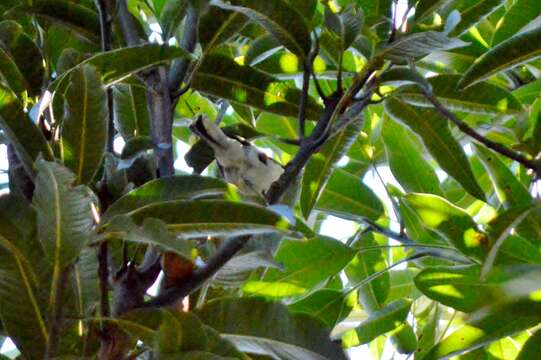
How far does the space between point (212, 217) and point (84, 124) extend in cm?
16

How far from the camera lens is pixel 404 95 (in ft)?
3.27

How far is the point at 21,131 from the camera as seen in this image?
0.77m

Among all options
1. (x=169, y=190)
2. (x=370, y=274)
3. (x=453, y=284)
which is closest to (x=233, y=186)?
(x=169, y=190)

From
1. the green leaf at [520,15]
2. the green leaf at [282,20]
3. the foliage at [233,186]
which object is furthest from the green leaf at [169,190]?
the green leaf at [520,15]

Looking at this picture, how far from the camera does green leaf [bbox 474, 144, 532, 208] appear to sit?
1.04m

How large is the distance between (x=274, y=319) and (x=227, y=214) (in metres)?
0.13

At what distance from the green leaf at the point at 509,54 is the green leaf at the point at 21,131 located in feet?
1.52

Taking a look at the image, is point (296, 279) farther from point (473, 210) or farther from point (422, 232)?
point (473, 210)

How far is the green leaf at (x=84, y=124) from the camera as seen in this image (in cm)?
77

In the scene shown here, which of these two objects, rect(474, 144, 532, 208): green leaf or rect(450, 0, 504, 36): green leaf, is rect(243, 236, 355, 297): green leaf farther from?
rect(450, 0, 504, 36): green leaf

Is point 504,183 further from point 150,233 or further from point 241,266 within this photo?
point 150,233

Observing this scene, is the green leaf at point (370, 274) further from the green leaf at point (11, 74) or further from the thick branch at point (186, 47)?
the green leaf at point (11, 74)

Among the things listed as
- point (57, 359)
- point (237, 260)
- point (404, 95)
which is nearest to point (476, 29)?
point (404, 95)

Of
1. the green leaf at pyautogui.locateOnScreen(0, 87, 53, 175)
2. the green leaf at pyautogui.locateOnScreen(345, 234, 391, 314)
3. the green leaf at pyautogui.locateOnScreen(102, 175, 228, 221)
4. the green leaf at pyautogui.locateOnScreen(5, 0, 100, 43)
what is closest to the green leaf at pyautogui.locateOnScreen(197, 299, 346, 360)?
the green leaf at pyautogui.locateOnScreen(102, 175, 228, 221)
